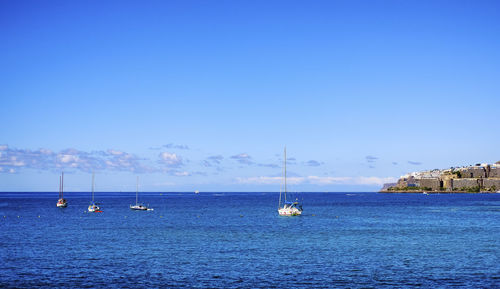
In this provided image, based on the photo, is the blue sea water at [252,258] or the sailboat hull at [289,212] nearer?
the blue sea water at [252,258]

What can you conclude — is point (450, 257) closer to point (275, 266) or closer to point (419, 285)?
point (419, 285)

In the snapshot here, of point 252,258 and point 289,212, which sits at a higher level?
point 289,212

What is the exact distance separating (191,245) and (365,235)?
2802 centimetres

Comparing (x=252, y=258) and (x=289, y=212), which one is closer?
(x=252, y=258)

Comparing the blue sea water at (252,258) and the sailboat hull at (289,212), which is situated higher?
the sailboat hull at (289,212)

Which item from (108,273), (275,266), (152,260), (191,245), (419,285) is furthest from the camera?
(191,245)

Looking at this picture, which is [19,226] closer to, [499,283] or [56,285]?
[56,285]

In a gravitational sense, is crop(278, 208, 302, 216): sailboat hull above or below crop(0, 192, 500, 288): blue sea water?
above

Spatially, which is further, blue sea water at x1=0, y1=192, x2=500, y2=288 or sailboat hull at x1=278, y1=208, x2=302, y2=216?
sailboat hull at x1=278, y1=208, x2=302, y2=216

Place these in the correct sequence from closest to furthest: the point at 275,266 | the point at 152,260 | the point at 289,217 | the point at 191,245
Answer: the point at 275,266
the point at 152,260
the point at 191,245
the point at 289,217

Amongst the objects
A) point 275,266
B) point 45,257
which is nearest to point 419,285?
point 275,266

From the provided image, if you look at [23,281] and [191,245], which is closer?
[23,281]

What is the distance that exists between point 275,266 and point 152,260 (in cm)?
1342

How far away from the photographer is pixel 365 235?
249ft
